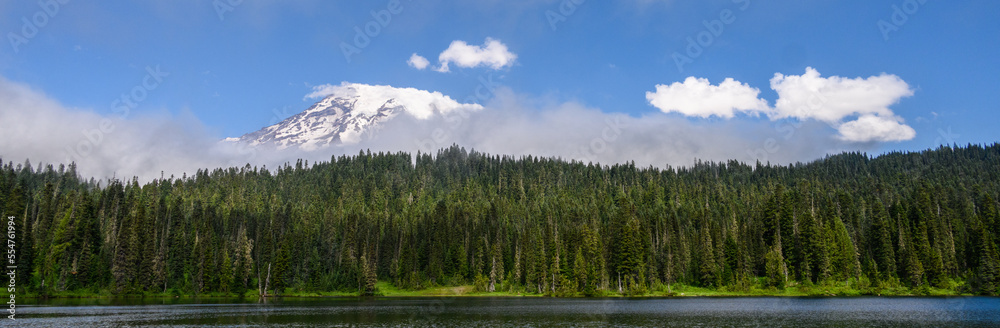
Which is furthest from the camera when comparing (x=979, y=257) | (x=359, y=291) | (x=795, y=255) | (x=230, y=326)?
(x=359, y=291)

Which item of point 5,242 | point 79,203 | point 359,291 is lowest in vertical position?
point 359,291

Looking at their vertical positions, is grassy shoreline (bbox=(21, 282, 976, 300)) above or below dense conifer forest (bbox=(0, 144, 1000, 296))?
below

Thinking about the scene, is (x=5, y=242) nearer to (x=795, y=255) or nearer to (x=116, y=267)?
(x=116, y=267)

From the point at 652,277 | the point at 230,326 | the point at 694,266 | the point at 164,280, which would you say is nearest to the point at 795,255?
the point at 694,266

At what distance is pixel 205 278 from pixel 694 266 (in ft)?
419

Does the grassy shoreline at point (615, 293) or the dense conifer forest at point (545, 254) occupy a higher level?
the dense conifer forest at point (545, 254)

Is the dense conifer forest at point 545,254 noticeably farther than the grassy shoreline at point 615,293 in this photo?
Yes

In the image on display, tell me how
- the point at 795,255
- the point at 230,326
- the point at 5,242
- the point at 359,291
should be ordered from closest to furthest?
the point at 230,326, the point at 5,242, the point at 795,255, the point at 359,291

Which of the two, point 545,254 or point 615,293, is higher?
point 545,254

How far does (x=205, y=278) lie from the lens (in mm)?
153125

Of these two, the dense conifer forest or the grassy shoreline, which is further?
the dense conifer forest

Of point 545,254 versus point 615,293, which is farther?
point 545,254

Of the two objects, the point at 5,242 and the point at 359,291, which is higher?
the point at 5,242

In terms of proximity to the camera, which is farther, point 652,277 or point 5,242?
point 652,277
